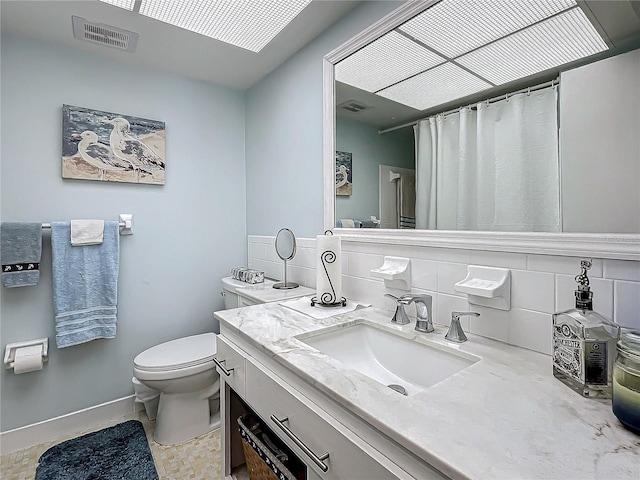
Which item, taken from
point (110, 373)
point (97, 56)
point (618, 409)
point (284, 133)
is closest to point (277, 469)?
point (618, 409)

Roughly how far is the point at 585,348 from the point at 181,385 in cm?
165

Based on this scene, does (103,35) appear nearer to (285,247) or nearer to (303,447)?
(285,247)

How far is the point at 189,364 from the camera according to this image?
63.1 inches

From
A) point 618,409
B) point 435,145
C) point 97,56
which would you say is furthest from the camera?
point 97,56

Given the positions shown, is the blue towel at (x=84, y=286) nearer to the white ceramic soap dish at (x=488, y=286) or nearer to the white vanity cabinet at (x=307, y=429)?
the white vanity cabinet at (x=307, y=429)

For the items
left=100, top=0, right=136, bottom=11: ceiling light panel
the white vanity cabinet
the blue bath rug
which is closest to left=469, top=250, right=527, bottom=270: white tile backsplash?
the white vanity cabinet

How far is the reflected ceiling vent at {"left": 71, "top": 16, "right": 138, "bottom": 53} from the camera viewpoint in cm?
156

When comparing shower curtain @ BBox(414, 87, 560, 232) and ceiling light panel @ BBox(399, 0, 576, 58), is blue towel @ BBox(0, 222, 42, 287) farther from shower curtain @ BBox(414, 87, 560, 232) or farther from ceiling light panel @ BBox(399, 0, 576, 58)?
ceiling light panel @ BBox(399, 0, 576, 58)

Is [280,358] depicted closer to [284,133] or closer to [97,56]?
[284,133]

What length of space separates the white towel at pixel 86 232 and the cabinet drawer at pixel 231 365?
3.56 ft

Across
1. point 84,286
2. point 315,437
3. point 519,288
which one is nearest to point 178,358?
point 84,286

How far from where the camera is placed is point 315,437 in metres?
0.70

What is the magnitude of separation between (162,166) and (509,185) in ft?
6.35

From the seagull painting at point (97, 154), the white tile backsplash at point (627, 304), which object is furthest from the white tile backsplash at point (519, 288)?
the seagull painting at point (97, 154)
